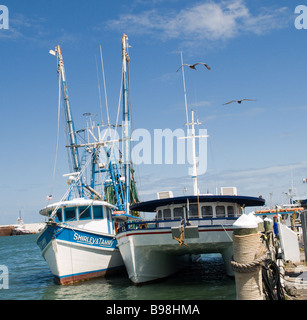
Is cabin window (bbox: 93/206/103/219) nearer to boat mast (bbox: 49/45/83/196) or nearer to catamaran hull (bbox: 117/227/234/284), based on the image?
catamaran hull (bbox: 117/227/234/284)

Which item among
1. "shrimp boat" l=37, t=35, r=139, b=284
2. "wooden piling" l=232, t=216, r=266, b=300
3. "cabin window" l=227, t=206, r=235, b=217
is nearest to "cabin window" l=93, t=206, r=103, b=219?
→ "shrimp boat" l=37, t=35, r=139, b=284

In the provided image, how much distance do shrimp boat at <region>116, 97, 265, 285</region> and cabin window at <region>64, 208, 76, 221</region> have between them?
355 centimetres

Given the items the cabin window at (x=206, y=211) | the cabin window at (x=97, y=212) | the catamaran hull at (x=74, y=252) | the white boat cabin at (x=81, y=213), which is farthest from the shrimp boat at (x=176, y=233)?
the cabin window at (x=97, y=212)

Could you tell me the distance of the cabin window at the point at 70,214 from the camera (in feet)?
68.7

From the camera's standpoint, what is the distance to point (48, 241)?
62.8ft

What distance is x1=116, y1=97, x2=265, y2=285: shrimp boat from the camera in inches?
628

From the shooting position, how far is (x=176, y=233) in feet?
51.6

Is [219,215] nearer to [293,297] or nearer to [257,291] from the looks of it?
[293,297]

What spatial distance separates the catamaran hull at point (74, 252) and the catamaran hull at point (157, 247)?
2232 millimetres

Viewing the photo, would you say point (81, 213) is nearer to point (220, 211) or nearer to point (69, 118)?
point (220, 211)

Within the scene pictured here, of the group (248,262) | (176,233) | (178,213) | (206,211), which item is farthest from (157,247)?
(248,262)
